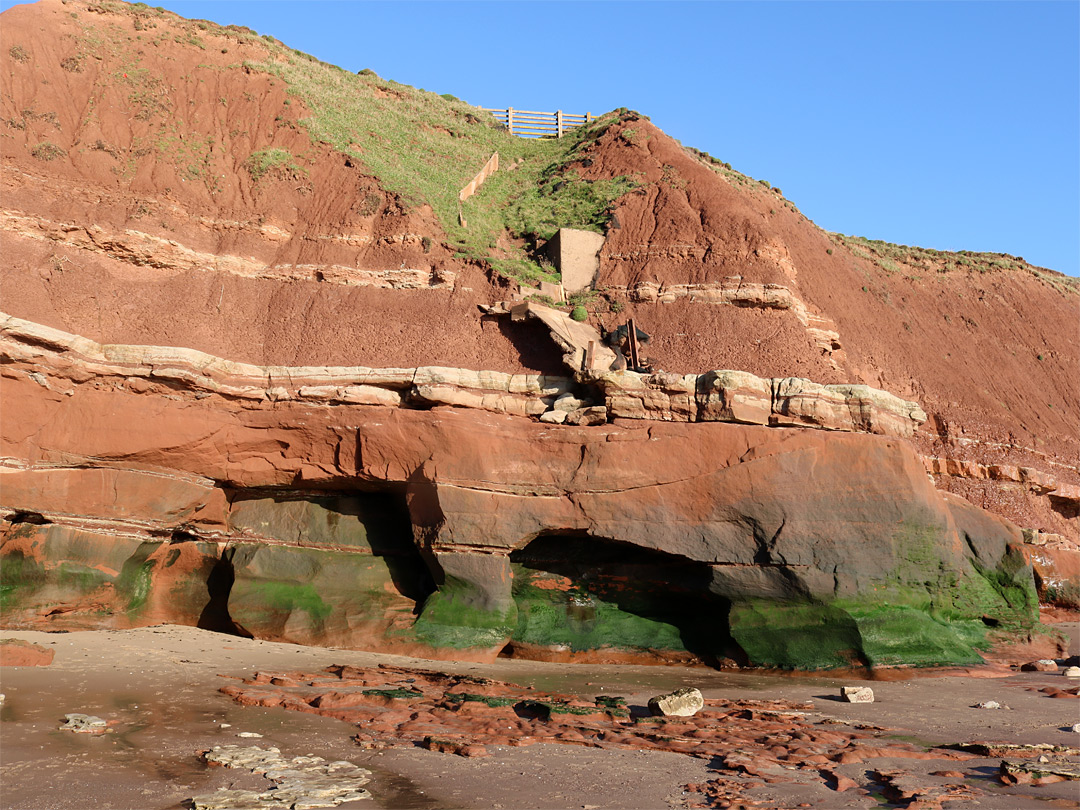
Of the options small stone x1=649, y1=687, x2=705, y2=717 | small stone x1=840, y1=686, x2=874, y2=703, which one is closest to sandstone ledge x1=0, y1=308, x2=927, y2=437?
small stone x1=840, y1=686, x2=874, y2=703

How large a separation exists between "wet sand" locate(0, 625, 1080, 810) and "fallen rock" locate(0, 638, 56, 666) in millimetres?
153

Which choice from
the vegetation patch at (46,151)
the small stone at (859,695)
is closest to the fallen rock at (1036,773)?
the small stone at (859,695)

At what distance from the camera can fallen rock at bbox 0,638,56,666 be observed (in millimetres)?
9688

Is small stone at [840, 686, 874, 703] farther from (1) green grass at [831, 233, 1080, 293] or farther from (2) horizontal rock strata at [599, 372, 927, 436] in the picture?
(1) green grass at [831, 233, 1080, 293]

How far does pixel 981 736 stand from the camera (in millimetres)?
8016

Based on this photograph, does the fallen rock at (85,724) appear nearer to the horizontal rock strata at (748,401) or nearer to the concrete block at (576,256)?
the horizontal rock strata at (748,401)

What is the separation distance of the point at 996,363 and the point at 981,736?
57.8 ft

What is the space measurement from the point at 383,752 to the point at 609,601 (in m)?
7.37

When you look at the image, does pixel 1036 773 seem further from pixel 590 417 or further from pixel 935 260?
pixel 935 260

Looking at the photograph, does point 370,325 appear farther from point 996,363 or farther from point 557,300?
point 996,363

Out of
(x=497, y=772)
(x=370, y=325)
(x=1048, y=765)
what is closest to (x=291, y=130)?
(x=370, y=325)

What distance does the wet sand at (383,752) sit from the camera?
5789mm

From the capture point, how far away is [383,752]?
6.98m

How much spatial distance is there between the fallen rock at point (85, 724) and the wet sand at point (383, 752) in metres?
0.10
